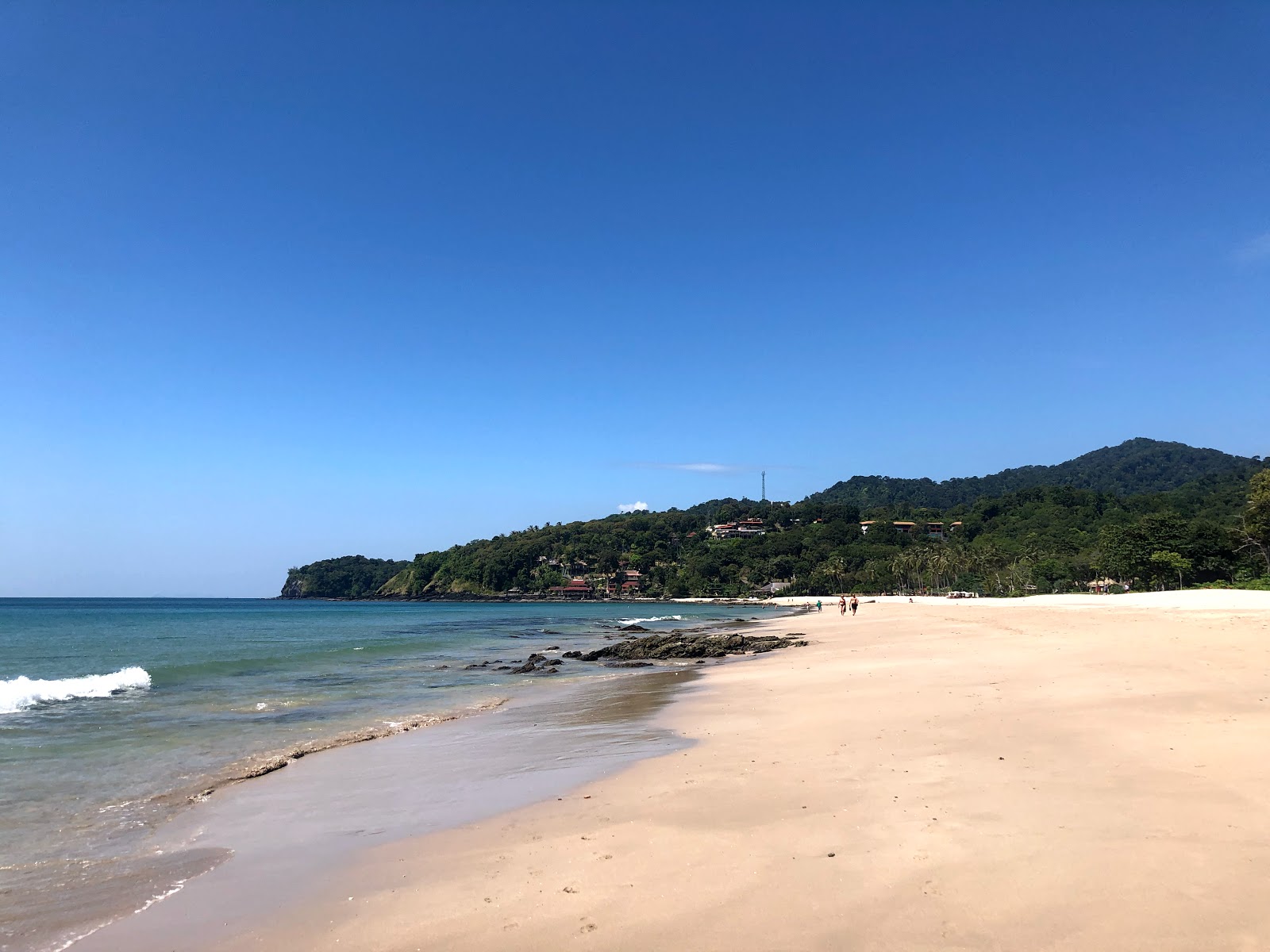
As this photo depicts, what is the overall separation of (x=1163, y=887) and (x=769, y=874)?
8.52 feet

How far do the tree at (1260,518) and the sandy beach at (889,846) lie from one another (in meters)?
56.8

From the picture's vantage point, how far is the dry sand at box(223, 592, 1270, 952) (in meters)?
4.48

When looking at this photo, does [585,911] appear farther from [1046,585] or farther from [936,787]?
[1046,585]

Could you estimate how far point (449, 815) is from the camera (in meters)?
7.93

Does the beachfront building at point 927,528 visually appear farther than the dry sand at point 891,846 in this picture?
Yes

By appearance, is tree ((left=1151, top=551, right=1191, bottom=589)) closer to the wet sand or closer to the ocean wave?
the wet sand

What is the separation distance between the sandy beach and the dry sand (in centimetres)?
2

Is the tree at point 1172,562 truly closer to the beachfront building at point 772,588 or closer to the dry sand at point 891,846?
the dry sand at point 891,846

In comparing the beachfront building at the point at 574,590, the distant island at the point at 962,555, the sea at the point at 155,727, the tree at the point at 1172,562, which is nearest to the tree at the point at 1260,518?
the distant island at the point at 962,555

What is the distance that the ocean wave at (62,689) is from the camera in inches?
744

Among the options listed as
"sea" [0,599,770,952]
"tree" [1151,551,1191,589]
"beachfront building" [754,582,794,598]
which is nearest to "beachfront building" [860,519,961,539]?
"beachfront building" [754,582,794,598]

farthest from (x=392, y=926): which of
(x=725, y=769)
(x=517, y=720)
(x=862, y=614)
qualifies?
(x=862, y=614)

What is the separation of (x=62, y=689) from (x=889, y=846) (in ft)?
83.4

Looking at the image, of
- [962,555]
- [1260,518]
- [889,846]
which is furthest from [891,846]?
[962,555]
